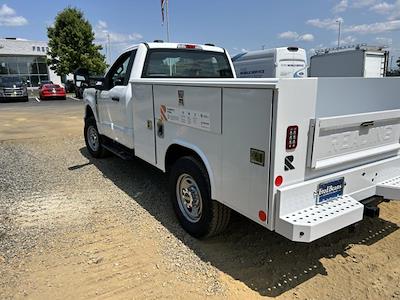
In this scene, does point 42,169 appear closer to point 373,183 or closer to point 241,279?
point 241,279

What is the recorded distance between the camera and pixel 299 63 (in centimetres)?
1143

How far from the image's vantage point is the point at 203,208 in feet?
11.1

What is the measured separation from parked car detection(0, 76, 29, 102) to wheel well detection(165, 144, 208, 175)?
25.4m

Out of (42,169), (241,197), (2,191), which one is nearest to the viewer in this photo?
(241,197)

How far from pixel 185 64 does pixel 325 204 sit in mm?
3211

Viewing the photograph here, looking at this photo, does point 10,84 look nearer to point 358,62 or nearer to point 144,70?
point 358,62

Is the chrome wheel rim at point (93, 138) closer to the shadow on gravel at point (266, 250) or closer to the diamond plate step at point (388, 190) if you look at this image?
the shadow on gravel at point (266, 250)

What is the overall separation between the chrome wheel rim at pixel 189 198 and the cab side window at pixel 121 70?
196 centimetres

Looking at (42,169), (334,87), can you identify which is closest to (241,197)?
(334,87)

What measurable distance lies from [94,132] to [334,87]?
5281mm

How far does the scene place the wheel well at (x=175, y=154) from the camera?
357 centimetres

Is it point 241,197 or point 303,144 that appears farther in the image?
point 241,197

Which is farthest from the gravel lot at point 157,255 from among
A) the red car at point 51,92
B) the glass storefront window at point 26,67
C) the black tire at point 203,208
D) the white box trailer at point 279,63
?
the glass storefront window at point 26,67

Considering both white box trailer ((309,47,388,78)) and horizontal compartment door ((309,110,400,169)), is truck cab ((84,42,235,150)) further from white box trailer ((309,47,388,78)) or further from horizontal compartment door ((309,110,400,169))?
white box trailer ((309,47,388,78))
